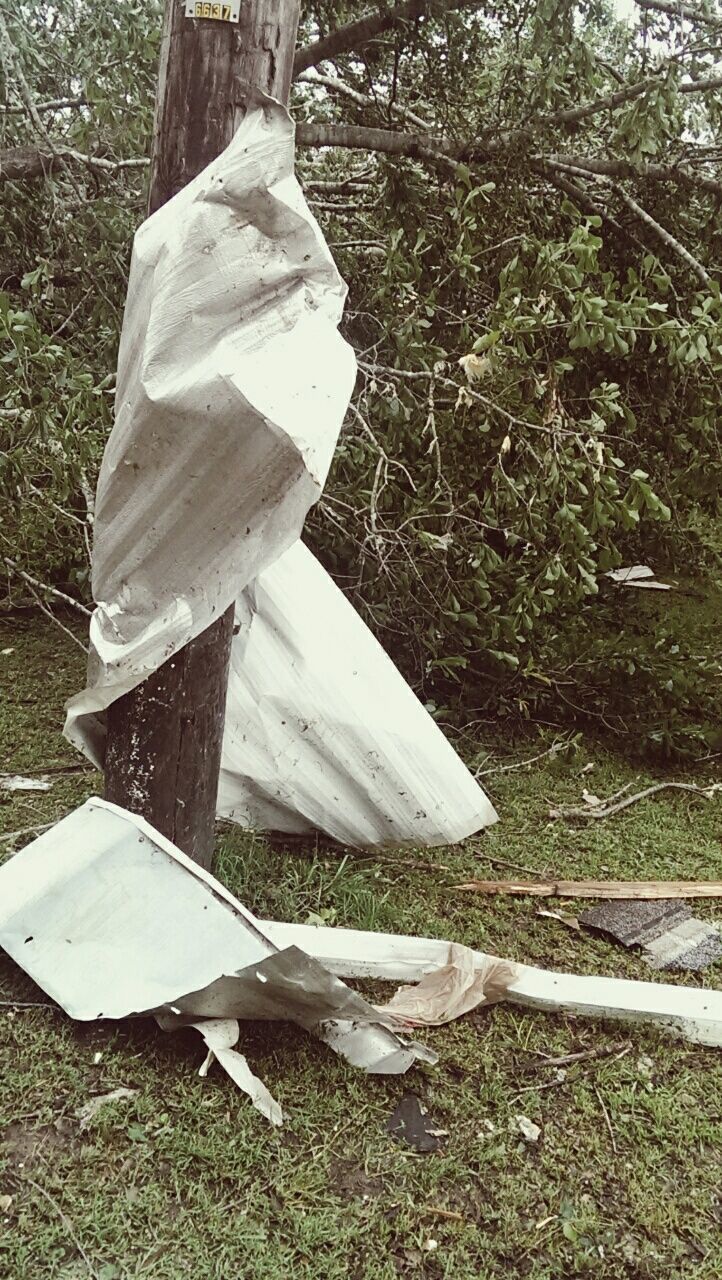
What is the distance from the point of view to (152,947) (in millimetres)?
1901

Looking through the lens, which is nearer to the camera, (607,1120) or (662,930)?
(607,1120)

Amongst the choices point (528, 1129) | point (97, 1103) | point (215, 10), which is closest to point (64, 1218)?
point (97, 1103)

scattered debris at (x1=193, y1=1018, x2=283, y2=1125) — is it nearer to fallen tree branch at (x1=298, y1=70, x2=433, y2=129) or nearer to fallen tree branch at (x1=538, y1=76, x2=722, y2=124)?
fallen tree branch at (x1=538, y1=76, x2=722, y2=124)

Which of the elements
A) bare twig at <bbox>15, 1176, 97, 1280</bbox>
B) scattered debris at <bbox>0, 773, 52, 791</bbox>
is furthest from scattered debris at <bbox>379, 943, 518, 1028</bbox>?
→ scattered debris at <bbox>0, 773, 52, 791</bbox>

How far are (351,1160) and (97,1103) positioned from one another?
49cm

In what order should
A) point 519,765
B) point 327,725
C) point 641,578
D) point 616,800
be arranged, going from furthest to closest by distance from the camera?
1. point 641,578
2. point 519,765
3. point 616,800
4. point 327,725

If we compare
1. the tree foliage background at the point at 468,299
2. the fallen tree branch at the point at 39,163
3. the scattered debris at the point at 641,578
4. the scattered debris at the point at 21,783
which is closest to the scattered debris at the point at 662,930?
the tree foliage background at the point at 468,299

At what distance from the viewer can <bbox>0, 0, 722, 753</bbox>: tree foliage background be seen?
287 cm

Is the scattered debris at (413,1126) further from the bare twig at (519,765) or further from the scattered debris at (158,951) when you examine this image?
the bare twig at (519,765)

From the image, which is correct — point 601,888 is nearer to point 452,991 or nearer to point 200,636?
point 452,991

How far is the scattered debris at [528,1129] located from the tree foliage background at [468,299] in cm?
162

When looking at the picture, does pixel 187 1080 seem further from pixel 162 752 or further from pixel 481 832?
pixel 481 832

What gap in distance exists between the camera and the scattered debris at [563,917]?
255 cm

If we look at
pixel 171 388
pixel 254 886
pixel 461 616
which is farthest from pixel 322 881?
pixel 171 388
